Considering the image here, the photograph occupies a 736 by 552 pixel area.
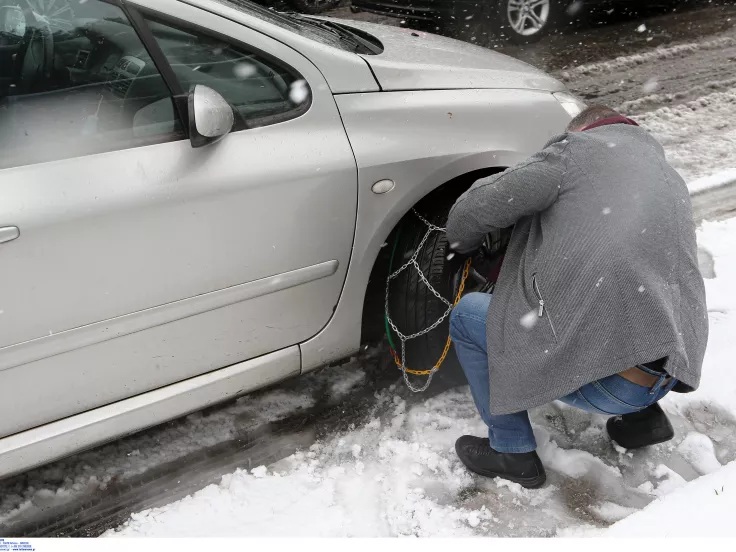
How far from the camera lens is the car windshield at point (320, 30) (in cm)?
227

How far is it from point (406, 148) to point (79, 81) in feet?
3.28

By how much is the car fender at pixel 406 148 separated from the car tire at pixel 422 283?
13 centimetres

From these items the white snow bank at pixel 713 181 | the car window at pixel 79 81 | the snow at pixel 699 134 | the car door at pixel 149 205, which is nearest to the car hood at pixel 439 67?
the car door at pixel 149 205

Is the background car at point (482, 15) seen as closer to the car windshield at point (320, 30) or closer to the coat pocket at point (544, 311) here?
the car windshield at point (320, 30)

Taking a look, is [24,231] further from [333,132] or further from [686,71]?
[686,71]

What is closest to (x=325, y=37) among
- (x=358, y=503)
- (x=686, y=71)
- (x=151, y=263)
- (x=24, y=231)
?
(x=151, y=263)

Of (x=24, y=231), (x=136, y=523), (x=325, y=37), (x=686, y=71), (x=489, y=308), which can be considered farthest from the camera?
(x=686, y=71)

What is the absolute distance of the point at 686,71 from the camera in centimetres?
577

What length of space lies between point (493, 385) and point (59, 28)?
5.37 feet

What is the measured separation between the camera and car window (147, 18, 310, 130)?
1986 millimetres

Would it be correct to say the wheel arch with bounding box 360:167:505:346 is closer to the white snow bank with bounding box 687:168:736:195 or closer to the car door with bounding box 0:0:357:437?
the car door with bounding box 0:0:357:437

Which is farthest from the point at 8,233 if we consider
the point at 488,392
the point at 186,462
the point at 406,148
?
the point at 488,392

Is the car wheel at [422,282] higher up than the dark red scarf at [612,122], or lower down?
lower down

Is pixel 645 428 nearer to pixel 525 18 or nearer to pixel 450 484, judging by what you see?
pixel 450 484
